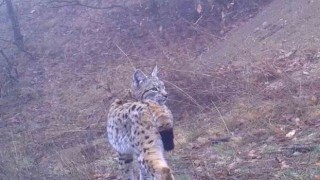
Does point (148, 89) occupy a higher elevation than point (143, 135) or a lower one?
lower

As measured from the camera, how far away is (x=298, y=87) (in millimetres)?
9828

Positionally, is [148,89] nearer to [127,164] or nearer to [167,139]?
[127,164]

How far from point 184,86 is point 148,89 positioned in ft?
9.62

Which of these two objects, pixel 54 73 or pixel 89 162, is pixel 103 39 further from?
pixel 89 162

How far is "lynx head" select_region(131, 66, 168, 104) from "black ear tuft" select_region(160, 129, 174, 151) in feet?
5.32

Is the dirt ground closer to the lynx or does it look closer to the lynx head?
the lynx

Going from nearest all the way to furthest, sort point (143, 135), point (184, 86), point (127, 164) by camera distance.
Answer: point (143, 135) → point (127, 164) → point (184, 86)

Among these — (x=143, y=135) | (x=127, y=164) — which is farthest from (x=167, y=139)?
(x=127, y=164)

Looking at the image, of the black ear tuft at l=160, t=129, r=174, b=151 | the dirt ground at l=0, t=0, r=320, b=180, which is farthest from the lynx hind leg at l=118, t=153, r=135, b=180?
the black ear tuft at l=160, t=129, r=174, b=151

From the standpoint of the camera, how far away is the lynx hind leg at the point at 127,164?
7705 mm

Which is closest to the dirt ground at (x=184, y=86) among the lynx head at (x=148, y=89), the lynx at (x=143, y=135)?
the lynx at (x=143, y=135)

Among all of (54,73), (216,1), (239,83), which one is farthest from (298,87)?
(54,73)

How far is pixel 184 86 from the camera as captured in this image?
37.1 ft

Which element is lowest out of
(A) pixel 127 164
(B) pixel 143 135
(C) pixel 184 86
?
(C) pixel 184 86
